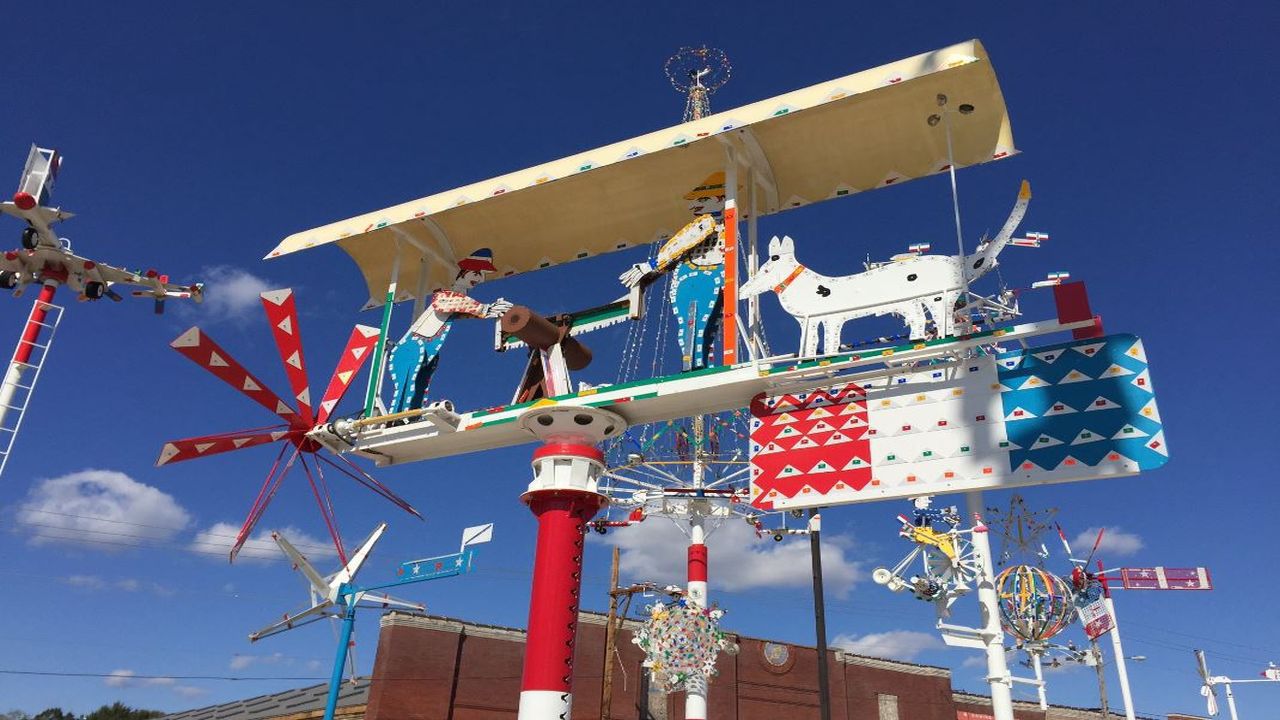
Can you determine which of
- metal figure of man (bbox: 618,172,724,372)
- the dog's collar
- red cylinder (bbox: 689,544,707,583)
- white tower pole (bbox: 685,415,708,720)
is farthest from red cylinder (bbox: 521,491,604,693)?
red cylinder (bbox: 689,544,707,583)

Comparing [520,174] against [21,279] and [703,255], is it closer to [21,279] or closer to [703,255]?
[703,255]

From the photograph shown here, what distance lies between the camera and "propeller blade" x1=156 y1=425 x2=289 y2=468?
40.4 ft

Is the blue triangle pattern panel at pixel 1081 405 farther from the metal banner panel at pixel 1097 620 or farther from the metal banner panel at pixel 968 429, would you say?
the metal banner panel at pixel 1097 620

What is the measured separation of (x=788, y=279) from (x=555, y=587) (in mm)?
4585

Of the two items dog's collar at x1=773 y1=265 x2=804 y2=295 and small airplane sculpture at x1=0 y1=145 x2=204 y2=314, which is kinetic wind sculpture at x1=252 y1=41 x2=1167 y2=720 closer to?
dog's collar at x1=773 y1=265 x2=804 y2=295

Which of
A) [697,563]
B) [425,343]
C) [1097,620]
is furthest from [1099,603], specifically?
[425,343]

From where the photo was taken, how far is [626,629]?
37.0m

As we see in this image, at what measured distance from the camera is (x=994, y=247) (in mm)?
9586

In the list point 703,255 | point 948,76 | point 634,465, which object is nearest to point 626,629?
point 634,465

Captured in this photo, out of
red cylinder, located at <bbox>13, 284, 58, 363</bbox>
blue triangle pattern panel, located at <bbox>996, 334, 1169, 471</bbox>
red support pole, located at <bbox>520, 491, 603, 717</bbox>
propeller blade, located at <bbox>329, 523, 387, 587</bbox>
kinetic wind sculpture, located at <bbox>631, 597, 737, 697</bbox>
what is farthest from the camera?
propeller blade, located at <bbox>329, 523, 387, 587</bbox>

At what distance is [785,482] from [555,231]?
6113mm

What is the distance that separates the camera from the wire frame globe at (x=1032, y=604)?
22.2 meters

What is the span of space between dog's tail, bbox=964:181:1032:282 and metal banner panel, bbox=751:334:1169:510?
40.8 inches

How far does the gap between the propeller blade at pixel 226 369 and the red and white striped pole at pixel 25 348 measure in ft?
10.1
